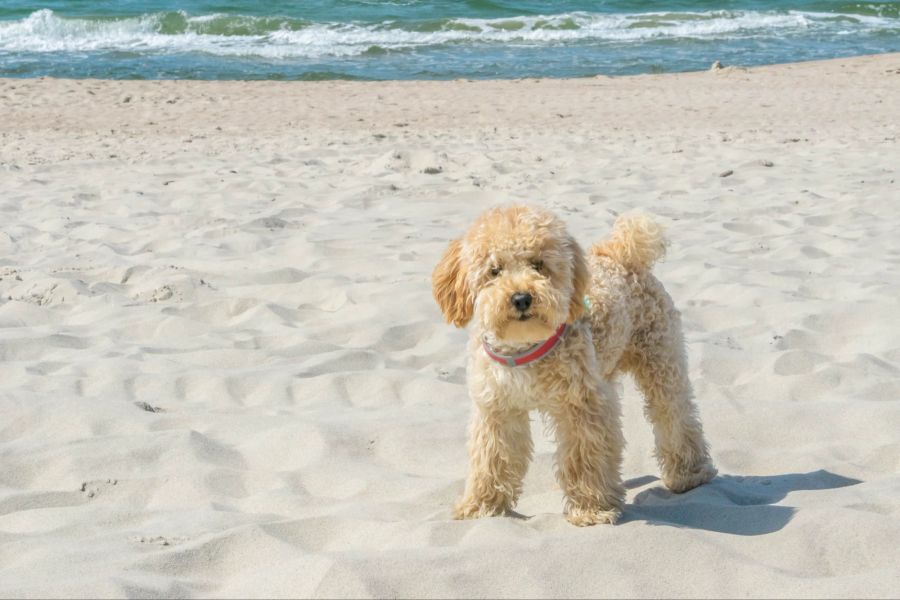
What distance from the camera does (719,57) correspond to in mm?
22547

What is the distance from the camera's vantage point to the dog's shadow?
357 cm

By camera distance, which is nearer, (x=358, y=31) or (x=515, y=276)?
(x=515, y=276)

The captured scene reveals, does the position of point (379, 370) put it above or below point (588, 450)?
below

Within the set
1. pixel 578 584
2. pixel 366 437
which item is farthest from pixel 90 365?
pixel 578 584

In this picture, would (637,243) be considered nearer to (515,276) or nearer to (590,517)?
(515,276)

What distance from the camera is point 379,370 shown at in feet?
17.6

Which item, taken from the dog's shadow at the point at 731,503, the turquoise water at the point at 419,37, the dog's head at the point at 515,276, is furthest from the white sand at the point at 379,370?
the turquoise water at the point at 419,37

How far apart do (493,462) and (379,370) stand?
1.73 m

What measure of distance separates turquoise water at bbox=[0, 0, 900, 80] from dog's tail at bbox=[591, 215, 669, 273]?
16.3 metres

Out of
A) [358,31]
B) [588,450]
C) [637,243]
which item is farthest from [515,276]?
[358,31]

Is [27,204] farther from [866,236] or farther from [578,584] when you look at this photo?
[578,584]

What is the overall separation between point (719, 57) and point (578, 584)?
21.2m

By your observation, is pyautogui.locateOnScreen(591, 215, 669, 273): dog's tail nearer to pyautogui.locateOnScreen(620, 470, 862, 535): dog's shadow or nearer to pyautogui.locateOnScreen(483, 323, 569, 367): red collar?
pyautogui.locateOnScreen(483, 323, 569, 367): red collar

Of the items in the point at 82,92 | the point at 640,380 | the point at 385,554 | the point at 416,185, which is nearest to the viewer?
the point at 385,554
